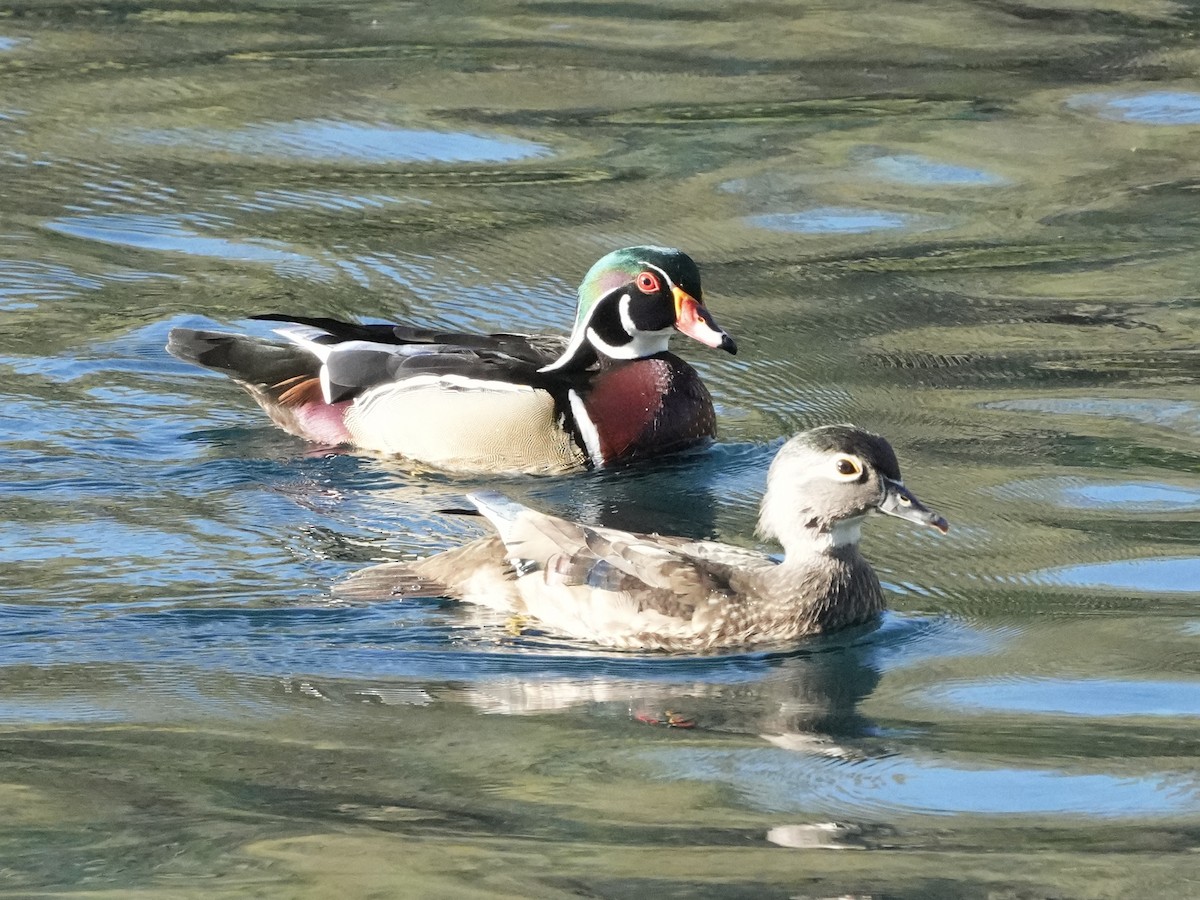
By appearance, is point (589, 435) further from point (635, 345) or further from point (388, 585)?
point (388, 585)

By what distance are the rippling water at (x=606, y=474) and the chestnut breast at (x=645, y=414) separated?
195 mm

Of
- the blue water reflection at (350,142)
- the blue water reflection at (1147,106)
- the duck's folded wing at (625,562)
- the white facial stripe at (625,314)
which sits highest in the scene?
the blue water reflection at (1147,106)

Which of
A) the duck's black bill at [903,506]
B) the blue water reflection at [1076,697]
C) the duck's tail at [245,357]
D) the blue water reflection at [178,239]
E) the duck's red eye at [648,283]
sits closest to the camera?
the blue water reflection at [1076,697]

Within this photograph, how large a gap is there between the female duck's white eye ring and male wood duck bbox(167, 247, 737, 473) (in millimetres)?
2182

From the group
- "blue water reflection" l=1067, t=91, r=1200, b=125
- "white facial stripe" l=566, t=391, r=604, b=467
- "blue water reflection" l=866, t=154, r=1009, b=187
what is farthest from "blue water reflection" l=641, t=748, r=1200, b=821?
"blue water reflection" l=1067, t=91, r=1200, b=125

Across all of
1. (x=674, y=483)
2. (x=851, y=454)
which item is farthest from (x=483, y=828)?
(x=674, y=483)

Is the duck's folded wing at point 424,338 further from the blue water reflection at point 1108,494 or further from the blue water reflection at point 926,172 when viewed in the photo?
the blue water reflection at point 926,172

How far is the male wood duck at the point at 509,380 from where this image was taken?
9.08m

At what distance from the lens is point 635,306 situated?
30.8 feet

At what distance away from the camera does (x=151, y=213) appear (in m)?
11.6

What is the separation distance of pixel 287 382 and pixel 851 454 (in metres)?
3.47

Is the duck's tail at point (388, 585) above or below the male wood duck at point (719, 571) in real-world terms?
below

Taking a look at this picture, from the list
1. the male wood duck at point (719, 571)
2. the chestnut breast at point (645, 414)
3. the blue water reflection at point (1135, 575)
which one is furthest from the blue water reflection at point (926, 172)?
the male wood duck at point (719, 571)

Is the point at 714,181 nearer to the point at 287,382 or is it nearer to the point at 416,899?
the point at 287,382
